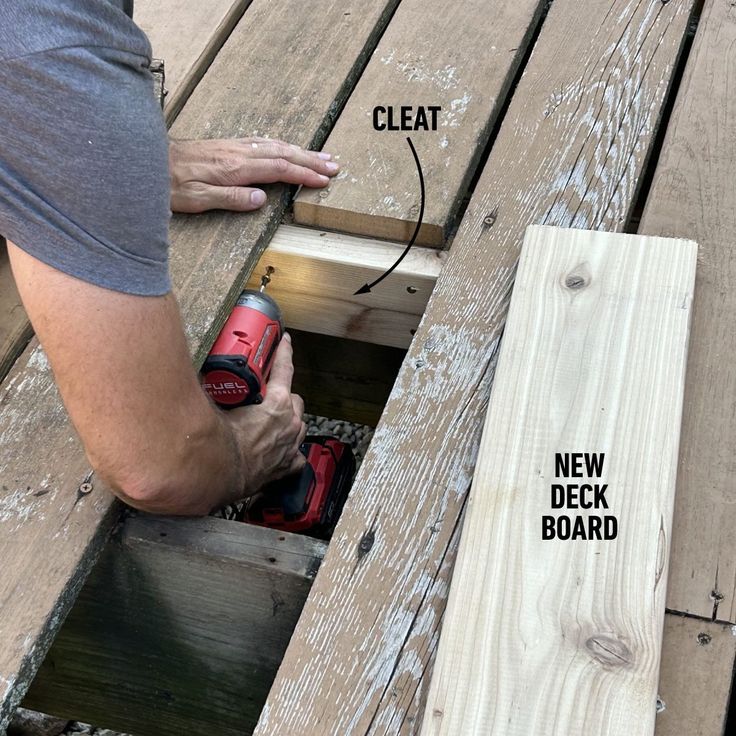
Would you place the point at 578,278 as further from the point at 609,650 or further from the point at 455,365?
the point at 609,650

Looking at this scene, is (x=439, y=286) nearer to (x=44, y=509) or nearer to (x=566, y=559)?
(x=566, y=559)

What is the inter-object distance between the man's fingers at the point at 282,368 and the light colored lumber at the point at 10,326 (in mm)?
514

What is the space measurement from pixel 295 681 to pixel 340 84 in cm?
146

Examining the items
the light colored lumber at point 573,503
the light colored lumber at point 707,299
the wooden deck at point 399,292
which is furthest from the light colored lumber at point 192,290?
the light colored lumber at point 707,299

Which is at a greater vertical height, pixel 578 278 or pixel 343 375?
pixel 578 278

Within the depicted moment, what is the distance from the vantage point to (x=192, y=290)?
1861mm

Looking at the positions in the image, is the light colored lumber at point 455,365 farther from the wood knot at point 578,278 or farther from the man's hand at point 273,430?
the man's hand at point 273,430

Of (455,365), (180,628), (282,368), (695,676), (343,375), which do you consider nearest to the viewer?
(695,676)

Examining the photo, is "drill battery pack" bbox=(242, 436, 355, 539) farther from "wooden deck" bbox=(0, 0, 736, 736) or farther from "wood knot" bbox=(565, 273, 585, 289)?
"wood knot" bbox=(565, 273, 585, 289)

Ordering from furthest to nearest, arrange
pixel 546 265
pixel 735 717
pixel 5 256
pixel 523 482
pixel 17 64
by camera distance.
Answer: pixel 5 256 → pixel 735 717 → pixel 546 265 → pixel 523 482 → pixel 17 64

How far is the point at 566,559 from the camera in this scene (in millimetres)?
1329

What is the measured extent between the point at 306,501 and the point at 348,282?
0.53 metres

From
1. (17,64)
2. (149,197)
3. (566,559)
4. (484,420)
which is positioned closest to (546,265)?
(484,420)

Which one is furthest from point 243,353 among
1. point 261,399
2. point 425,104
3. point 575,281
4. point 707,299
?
point 707,299
